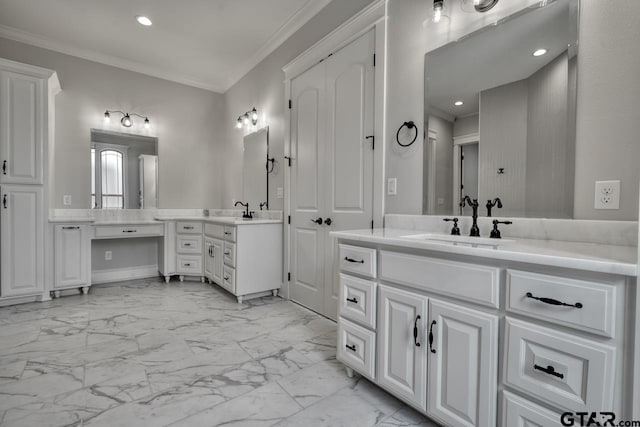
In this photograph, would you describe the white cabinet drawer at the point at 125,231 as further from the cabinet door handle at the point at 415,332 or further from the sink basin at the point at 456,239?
the cabinet door handle at the point at 415,332

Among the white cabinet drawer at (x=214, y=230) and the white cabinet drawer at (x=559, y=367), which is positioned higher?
the white cabinet drawer at (x=214, y=230)

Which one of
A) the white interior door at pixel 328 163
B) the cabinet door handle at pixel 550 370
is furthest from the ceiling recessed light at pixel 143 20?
the cabinet door handle at pixel 550 370

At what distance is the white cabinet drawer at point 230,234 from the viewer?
3.04 m

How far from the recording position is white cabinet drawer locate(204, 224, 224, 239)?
3361mm

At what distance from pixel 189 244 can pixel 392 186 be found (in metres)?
2.90

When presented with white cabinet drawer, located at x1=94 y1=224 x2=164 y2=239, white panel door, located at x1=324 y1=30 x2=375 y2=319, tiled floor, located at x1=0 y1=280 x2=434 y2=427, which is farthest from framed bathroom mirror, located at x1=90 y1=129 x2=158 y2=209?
white panel door, located at x1=324 y1=30 x2=375 y2=319

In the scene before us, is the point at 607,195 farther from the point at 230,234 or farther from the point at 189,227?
the point at 189,227

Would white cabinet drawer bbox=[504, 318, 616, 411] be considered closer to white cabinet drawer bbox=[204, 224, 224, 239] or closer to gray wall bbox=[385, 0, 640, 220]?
gray wall bbox=[385, 0, 640, 220]

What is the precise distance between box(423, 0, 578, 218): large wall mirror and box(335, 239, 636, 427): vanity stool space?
2.06 feet

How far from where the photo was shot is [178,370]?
182cm

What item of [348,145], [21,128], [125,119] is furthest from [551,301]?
[125,119]

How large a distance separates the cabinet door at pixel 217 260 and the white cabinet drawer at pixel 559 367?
9.52ft

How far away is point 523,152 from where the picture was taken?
4.99 feet

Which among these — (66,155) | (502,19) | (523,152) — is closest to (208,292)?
(66,155)
